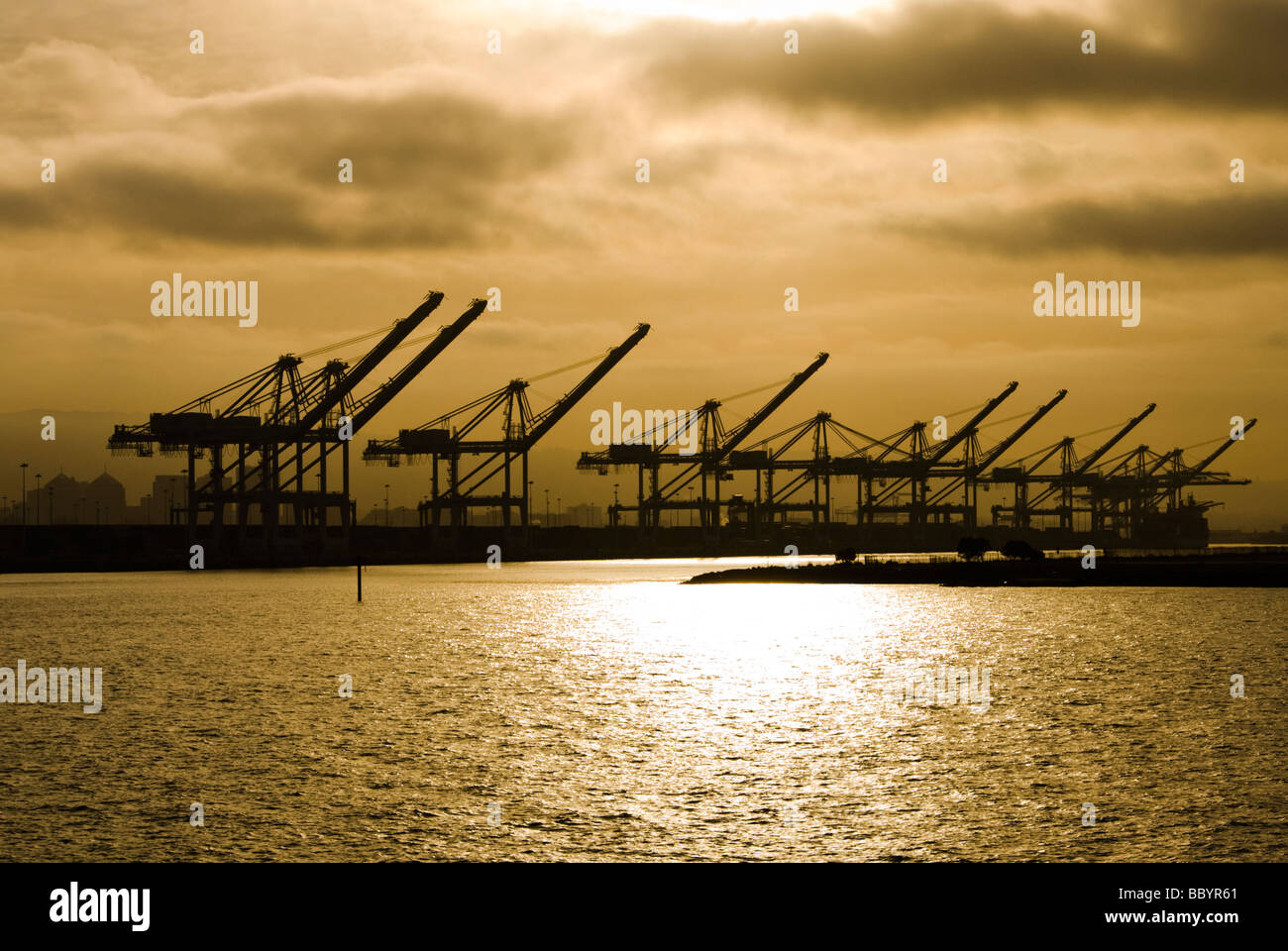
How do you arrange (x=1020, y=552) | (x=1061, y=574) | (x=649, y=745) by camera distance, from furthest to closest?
1. (x=1020, y=552)
2. (x=1061, y=574)
3. (x=649, y=745)

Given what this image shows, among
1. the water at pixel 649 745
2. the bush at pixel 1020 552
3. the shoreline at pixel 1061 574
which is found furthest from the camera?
the bush at pixel 1020 552

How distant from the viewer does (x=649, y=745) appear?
2303 cm

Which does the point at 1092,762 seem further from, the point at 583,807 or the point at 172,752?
the point at 172,752

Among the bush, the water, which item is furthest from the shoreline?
the water

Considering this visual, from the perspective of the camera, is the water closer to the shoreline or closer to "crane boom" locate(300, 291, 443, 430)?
the shoreline

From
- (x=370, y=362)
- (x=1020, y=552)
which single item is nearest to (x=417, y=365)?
(x=370, y=362)

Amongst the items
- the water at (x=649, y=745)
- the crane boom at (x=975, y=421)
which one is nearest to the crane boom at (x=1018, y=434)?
the crane boom at (x=975, y=421)

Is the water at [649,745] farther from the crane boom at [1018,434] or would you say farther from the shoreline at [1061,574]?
the crane boom at [1018,434]

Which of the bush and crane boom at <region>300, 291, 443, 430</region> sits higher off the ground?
crane boom at <region>300, 291, 443, 430</region>

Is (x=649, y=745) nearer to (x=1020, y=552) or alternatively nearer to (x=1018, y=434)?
(x=1020, y=552)

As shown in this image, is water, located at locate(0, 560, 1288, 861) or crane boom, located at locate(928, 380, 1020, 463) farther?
crane boom, located at locate(928, 380, 1020, 463)

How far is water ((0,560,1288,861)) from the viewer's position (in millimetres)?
15768

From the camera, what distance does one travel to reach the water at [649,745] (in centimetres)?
1577
